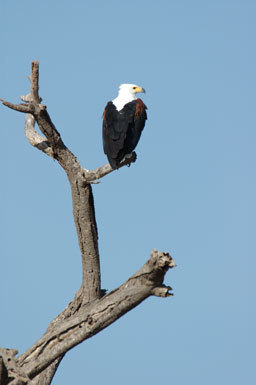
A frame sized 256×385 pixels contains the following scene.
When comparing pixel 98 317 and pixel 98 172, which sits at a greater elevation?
pixel 98 172

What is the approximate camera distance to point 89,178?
6.58 m

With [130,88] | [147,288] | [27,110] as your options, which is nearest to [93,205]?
[27,110]

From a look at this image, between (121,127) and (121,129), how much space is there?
0.03 metres

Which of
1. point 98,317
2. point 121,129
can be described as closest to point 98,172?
point 121,129

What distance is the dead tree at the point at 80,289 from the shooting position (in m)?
5.26

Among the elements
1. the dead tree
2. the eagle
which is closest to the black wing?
the eagle

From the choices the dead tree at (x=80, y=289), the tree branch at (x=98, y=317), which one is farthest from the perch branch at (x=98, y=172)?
the tree branch at (x=98, y=317)

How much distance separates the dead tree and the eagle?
0.15 m

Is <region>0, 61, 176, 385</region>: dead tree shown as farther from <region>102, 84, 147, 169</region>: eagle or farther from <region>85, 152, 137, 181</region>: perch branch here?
<region>102, 84, 147, 169</region>: eagle

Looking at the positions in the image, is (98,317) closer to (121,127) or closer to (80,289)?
(80,289)

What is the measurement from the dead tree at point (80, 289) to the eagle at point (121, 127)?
152 millimetres

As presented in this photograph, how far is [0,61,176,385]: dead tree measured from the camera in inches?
207

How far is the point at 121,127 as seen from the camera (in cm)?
721

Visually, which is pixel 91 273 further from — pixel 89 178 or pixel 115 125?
pixel 115 125
